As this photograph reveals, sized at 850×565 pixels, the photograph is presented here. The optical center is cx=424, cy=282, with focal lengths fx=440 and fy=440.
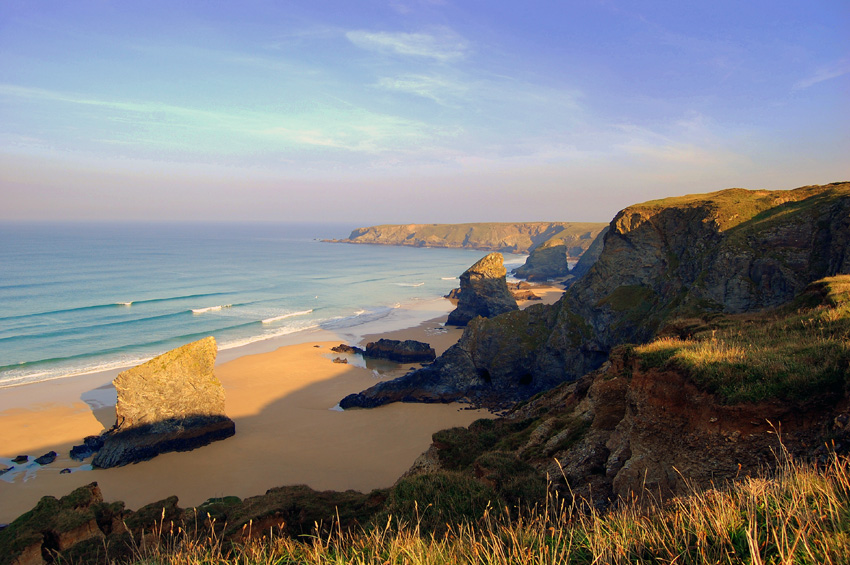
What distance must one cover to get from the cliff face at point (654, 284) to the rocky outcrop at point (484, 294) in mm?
22884

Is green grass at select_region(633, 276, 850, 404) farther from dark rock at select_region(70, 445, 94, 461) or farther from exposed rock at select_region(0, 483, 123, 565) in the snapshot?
dark rock at select_region(70, 445, 94, 461)

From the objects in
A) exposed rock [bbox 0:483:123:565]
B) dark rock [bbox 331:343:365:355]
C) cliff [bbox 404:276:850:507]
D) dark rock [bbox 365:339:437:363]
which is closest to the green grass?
cliff [bbox 404:276:850:507]

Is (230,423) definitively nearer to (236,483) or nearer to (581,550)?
(236,483)

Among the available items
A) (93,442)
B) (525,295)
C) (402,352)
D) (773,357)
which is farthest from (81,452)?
(525,295)

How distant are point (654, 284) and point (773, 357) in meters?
26.0

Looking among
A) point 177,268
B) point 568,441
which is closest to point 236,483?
point 568,441

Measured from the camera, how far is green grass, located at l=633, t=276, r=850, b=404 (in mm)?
8820

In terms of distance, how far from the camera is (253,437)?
30.3 metres

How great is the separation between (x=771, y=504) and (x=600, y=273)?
34.8 metres

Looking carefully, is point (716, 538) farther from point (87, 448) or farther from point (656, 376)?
point (87, 448)

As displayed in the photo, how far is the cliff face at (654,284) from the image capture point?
26297mm

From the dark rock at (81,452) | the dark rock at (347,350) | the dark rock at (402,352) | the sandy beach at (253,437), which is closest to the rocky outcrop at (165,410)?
the sandy beach at (253,437)

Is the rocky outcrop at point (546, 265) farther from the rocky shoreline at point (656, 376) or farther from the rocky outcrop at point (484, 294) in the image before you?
the rocky shoreline at point (656, 376)

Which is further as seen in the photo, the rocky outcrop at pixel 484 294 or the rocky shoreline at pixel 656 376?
the rocky outcrop at pixel 484 294
